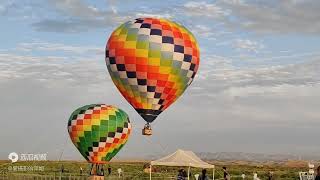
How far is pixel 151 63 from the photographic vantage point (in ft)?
113

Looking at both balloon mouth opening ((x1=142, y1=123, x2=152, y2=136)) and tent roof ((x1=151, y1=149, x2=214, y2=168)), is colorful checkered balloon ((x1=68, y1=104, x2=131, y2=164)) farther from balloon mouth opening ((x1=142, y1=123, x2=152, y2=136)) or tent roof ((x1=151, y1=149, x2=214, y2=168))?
tent roof ((x1=151, y1=149, x2=214, y2=168))

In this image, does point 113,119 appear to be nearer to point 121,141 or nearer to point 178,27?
point 121,141

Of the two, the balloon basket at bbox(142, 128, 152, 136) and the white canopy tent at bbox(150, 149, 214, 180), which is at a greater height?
the balloon basket at bbox(142, 128, 152, 136)

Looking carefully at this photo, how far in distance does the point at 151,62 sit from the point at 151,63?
7cm

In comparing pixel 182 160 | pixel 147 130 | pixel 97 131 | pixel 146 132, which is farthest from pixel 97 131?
pixel 182 160

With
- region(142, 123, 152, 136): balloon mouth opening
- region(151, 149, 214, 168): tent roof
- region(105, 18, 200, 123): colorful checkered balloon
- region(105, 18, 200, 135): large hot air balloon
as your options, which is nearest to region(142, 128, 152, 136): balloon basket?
region(142, 123, 152, 136): balloon mouth opening

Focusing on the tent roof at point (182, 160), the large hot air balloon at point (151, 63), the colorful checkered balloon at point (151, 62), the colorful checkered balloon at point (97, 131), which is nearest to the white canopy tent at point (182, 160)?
the tent roof at point (182, 160)

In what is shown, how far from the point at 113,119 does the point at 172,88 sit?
24.4 feet

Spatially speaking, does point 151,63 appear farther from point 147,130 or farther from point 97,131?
point 97,131

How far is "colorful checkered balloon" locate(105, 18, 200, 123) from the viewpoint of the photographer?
34594 mm

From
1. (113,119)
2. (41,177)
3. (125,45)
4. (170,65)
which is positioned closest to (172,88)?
(170,65)

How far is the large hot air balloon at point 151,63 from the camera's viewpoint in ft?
113

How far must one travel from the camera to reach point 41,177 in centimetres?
4212

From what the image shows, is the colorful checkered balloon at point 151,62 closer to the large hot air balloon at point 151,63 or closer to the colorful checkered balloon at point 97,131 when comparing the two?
the large hot air balloon at point 151,63
